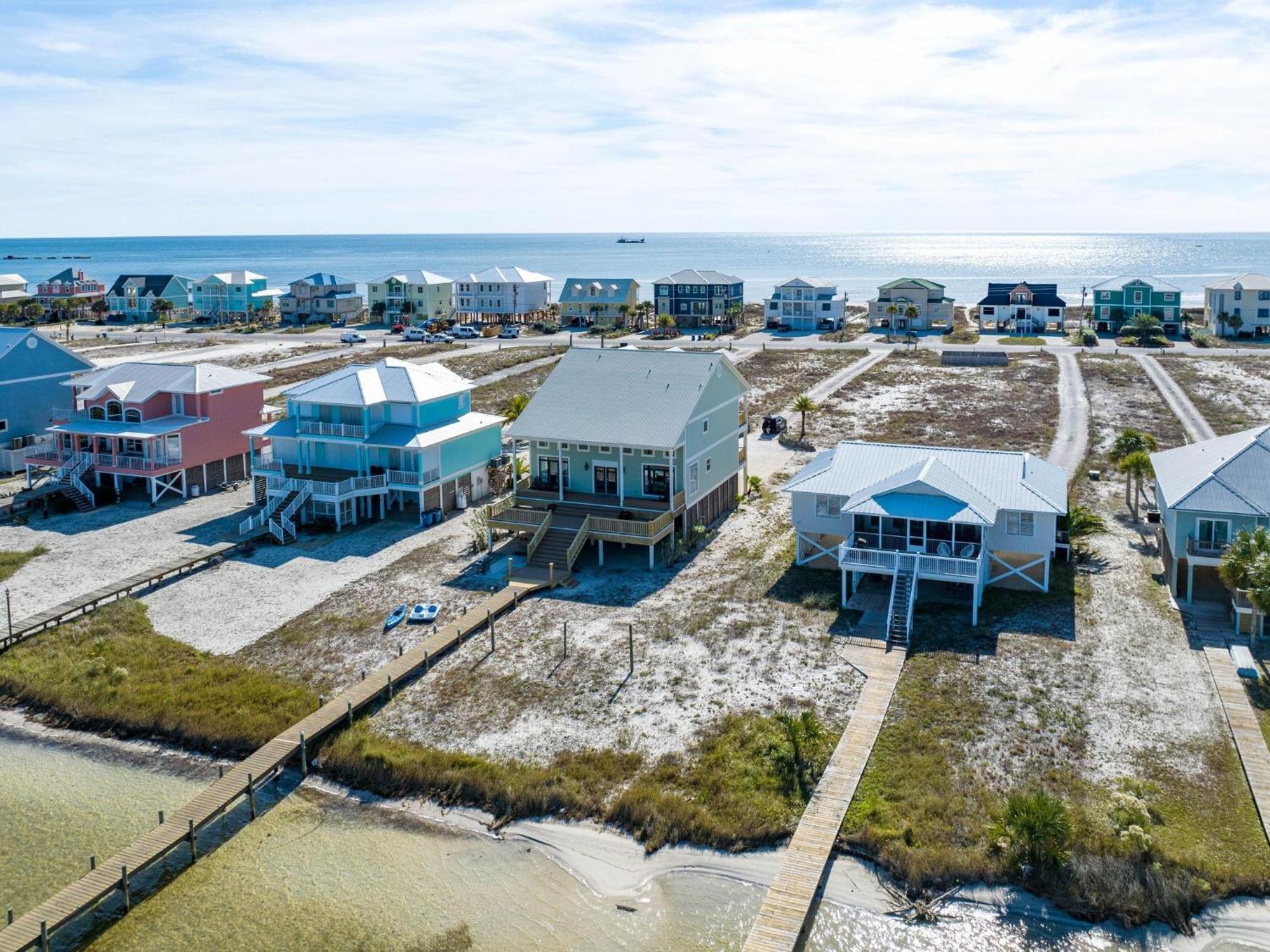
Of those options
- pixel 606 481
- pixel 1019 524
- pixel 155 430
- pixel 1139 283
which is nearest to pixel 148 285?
pixel 155 430

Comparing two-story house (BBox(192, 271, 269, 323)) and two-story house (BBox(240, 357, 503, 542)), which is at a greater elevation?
two-story house (BBox(192, 271, 269, 323))

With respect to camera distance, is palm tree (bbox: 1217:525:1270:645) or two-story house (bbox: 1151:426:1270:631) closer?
palm tree (bbox: 1217:525:1270:645)

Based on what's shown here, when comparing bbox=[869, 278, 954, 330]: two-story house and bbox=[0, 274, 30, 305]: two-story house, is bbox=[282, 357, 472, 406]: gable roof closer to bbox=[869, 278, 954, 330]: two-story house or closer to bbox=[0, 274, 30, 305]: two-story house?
bbox=[869, 278, 954, 330]: two-story house

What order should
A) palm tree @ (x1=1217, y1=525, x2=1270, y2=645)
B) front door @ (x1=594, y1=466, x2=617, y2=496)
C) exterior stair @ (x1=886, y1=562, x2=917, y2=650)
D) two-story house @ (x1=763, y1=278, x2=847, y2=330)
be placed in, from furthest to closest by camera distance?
1. two-story house @ (x1=763, y1=278, x2=847, y2=330)
2. front door @ (x1=594, y1=466, x2=617, y2=496)
3. exterior stair @ (x1=886, y1=562, x2=917, y2=650)
4. palm tree @ (x1=1217, y1=525, x2=1270, y2=645)

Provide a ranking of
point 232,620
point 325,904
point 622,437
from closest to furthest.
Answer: point 325,904 → point 232,620 → point 622,437

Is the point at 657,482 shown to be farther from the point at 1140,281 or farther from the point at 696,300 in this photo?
the point at 1140,281

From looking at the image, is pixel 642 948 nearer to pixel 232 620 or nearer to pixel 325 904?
pixel 325 904

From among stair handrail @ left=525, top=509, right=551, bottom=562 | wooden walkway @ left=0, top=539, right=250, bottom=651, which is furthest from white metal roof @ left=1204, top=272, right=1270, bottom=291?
wooden walkway @ left=0, top=539, right=250, bottom=651

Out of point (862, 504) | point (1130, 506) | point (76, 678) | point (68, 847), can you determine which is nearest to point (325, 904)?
point (68, 847)
